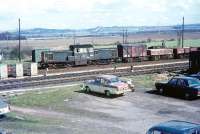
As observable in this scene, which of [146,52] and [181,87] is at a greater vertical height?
[146,52]

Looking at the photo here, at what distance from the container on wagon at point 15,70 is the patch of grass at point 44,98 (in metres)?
11.8

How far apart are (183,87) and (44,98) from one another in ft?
29.3

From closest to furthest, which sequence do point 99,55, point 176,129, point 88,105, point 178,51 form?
point 176,129
point 88,105
point 99,55
point 178,51

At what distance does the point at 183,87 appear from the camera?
2733cm

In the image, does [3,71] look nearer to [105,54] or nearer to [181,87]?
[181,87]

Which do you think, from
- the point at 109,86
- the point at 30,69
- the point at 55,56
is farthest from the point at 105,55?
the point at 109,86

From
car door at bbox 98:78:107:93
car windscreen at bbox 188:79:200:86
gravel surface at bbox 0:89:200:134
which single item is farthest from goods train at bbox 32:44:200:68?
car windscreen at bbox 188:79:200:86

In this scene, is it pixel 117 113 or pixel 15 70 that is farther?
pixel 15 70

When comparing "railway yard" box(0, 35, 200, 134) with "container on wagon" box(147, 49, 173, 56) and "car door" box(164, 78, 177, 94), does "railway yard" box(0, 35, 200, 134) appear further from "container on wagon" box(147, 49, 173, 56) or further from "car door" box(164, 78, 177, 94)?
"container on wagon" box(147, 49, 173, 56)

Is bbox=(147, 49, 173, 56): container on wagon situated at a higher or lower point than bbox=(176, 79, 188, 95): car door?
higher

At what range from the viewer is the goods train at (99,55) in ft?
176

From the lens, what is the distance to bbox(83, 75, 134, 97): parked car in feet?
89.9

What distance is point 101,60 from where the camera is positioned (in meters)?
59.0

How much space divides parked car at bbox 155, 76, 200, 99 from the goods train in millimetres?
26290
